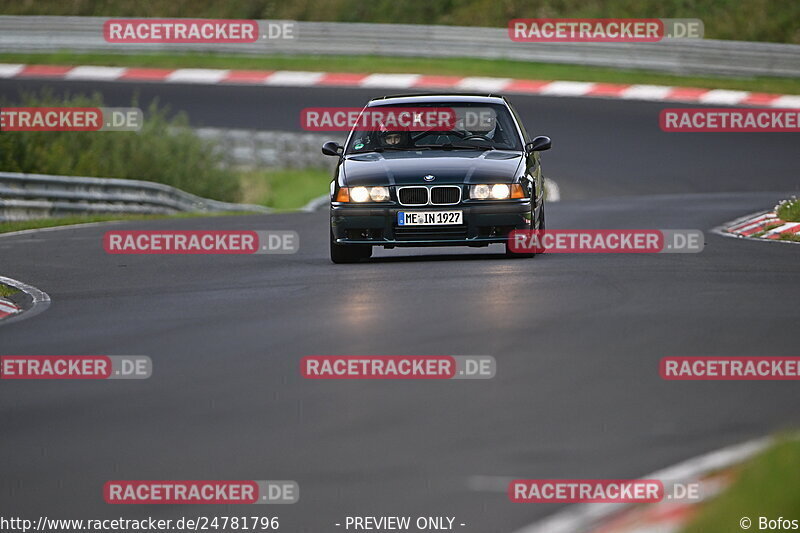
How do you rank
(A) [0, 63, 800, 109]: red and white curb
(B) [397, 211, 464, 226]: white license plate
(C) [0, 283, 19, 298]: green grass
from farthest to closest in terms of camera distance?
(A) [0, 63, 800, 109]: red and white curb → (B) [397, 211, 464, 226]: white license plate → (C) [0, 283, 19, 298]: green grass

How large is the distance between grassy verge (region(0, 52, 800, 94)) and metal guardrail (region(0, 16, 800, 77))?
6.7 inches

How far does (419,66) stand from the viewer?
36.4 meters

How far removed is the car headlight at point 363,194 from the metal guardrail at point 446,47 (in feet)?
68.9

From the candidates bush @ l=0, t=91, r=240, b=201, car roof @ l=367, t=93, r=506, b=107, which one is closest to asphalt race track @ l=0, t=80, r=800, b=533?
car roof @ l=367, t=93, r=506, b=107

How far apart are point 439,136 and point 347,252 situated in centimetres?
136

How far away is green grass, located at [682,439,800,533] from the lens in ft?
16.1

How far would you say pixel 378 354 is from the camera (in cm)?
888

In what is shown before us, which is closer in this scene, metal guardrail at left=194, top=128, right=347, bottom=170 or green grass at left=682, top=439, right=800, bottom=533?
green grass at left=682, top=439, right=800, bottom=533

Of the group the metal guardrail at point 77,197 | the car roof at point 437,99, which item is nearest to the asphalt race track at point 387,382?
the car roof at point 437,99

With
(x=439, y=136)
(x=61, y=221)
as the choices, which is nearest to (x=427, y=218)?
(x=439, y=136)

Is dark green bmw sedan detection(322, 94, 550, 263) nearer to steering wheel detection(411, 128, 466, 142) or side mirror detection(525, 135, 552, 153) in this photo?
side mirror detection(525, 135, 552, 153)

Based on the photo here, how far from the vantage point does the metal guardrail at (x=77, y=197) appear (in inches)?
911

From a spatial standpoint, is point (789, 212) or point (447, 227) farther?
point (789, 212)

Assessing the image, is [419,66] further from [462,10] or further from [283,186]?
[283,186]
